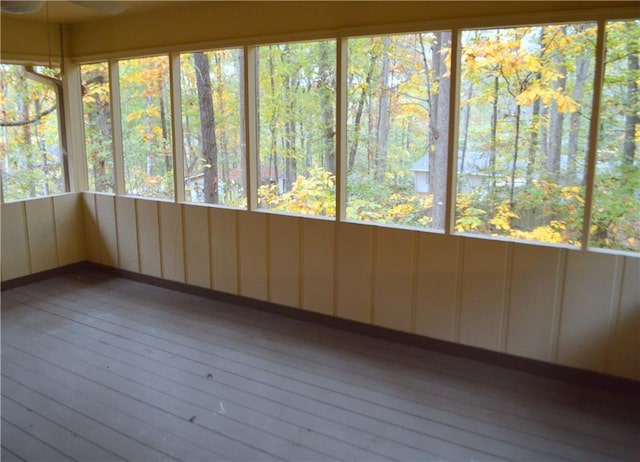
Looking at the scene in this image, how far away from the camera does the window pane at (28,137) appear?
16.4 feet

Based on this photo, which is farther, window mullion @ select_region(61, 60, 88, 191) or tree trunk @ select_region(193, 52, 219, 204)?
tree trunk @ select_region(193, 52, 219, 204)

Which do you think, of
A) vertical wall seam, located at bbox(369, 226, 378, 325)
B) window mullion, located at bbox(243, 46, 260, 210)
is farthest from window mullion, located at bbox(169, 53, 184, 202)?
vertical wall seam, located at bbox(369, 226, 378, 325)

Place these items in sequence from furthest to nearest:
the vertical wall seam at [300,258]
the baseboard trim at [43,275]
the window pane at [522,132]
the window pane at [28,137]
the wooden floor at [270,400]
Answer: the window pane at [28,137], the baseboard trim at [43,275], the vertical wall seam at [300,258], the window pane at [522,132], the wooden floor at [270,400]

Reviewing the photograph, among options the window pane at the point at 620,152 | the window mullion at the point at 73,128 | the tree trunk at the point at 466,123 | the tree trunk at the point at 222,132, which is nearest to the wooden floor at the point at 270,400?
the window pane at the point at 620,152

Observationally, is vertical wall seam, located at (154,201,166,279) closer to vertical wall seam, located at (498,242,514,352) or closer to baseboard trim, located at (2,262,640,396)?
baseboard trim, located at (2,262,640,396)

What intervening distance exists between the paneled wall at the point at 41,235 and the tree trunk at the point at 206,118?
4.90ft

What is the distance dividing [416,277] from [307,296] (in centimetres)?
99

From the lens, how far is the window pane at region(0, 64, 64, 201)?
499 centimetres

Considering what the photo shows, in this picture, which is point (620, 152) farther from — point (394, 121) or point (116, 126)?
point (116, 126)

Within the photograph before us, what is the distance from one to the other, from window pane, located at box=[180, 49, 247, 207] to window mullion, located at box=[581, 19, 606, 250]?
3655 mm

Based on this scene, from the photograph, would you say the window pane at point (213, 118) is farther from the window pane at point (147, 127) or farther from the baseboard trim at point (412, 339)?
the baseboard trim at point (412, 339)

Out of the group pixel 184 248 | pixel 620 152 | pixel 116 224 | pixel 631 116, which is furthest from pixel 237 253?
pixel 631 116

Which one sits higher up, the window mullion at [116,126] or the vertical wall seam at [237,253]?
the window mullion at [116,126]

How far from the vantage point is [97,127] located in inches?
218
